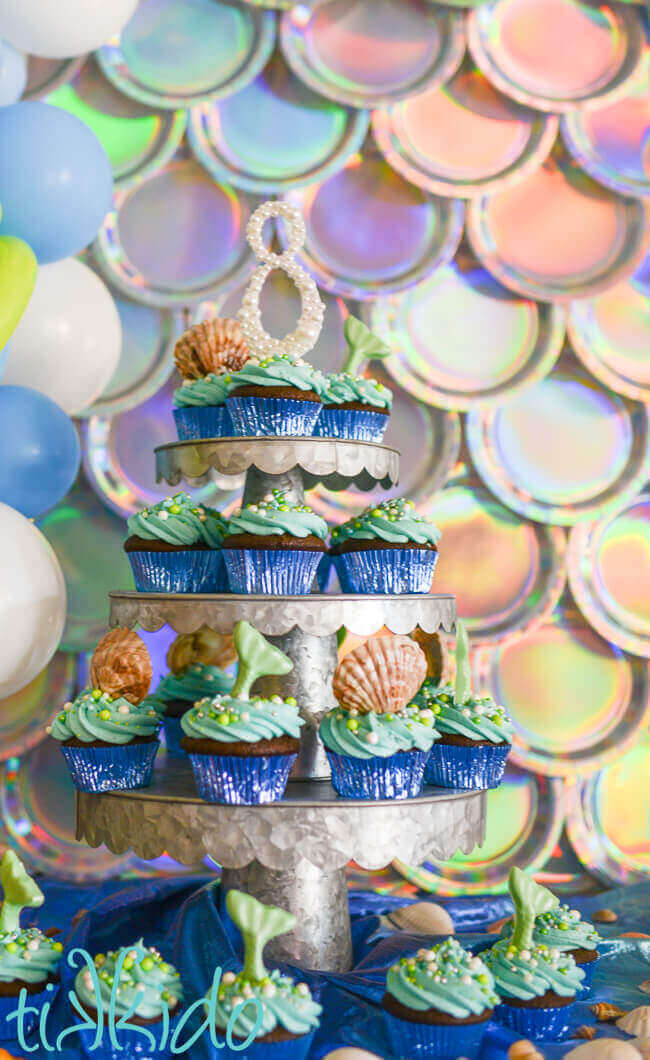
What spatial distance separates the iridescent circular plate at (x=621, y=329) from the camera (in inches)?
108

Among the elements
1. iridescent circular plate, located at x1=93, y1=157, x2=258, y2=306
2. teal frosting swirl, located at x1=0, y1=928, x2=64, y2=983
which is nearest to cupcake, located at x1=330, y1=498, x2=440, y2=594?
teal frosting swirl, located at x1=0, y1=928, x2=64, y2=983

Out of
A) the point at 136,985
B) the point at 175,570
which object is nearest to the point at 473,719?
the point at 175,570

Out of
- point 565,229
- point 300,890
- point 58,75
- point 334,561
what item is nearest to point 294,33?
point 58,75

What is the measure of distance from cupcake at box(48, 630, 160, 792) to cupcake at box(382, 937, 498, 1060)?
53 cm

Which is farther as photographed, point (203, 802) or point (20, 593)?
point (20, 593)

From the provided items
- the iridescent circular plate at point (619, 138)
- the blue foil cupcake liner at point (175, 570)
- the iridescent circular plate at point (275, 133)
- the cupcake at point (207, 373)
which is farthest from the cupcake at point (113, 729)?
the iridescent circular plate at point (619, 138)

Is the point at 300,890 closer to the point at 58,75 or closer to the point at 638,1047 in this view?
the point at 638,1047

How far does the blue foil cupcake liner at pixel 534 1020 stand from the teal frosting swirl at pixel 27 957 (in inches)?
29.0

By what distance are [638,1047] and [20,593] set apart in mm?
1306

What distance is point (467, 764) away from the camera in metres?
1.91

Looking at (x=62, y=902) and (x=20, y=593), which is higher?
(x=20, y=593)

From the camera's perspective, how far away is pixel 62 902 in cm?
242

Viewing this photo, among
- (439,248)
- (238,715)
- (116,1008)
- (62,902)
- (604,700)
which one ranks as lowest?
(62,902)

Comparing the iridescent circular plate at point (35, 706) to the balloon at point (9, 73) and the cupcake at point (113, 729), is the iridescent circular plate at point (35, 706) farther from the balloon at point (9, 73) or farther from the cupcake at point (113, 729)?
the balloon at point (9, 73)
